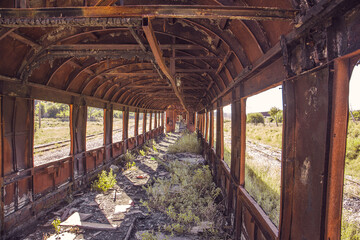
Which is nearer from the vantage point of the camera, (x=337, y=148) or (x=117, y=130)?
(x=337, y=148)

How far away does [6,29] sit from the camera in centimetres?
344

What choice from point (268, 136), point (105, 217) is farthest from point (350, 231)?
point (268, 136)

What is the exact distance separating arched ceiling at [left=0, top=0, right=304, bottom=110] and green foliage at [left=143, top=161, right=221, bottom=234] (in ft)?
11.8

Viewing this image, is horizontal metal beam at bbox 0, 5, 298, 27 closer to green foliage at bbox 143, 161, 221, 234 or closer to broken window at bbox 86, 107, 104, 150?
green foliage at bbox 143, 161, 221, 234

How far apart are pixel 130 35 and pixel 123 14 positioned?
323cm

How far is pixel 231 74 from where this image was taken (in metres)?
4.63

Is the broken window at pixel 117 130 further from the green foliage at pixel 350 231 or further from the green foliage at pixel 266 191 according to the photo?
the green foliage at pixel 350 231

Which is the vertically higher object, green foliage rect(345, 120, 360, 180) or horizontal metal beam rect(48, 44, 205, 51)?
horizontal metal beam rect(48, 44, 205, 51)

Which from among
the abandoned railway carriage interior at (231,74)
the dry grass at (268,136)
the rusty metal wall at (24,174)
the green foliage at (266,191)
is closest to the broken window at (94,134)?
the rusty metal wall at (24,174)

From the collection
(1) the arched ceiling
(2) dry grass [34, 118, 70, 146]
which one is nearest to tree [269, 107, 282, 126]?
(2) dry grass [34, 118, 70, 146]

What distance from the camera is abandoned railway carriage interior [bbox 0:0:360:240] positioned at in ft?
5.27

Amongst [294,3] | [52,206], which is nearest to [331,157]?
[294,3]

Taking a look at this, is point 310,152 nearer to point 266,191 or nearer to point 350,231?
point 350,231

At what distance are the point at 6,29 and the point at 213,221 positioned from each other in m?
6.02
